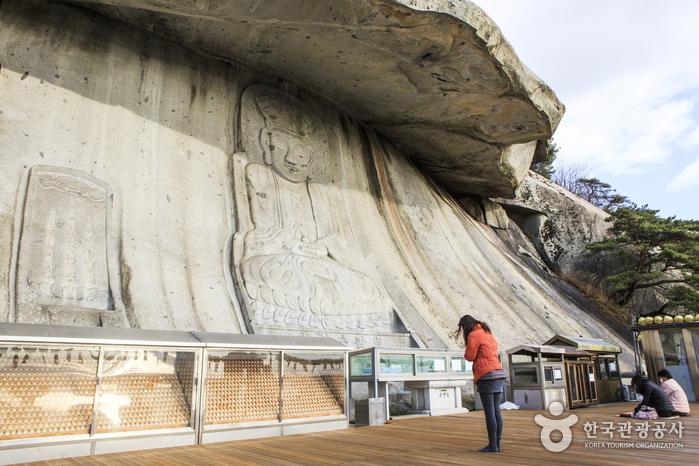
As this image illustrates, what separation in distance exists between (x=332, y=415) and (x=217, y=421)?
4.27 ft

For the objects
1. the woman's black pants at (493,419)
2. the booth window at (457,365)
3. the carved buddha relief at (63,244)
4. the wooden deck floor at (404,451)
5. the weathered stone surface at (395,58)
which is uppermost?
the weathered stone surface at (395,58)

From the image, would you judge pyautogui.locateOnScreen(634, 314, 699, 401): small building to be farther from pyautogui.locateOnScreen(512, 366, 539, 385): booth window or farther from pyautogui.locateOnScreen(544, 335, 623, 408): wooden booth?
pyautogui.locateOnScreen(512, 366, 539, 385): booth window

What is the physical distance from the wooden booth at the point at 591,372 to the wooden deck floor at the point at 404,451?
299 cm

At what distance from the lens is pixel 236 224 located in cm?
859

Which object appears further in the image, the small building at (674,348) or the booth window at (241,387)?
the small building at (674,348)

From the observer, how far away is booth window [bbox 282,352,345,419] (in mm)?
5164

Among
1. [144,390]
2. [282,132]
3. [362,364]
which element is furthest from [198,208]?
[144,390]

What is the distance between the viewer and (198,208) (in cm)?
823

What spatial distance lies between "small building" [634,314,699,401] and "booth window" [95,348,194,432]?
8272mm

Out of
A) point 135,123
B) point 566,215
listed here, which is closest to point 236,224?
point 135,123

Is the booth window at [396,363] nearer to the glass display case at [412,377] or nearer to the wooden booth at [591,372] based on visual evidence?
the glass display case at [412,377]

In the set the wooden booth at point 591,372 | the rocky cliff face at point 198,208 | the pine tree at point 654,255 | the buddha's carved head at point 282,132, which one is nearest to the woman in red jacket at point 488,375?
the rocky cliff face at point 198,208

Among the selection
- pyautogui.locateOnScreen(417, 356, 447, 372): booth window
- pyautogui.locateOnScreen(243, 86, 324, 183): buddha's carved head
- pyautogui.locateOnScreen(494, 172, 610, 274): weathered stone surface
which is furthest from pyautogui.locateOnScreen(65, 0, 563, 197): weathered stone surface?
pyautogui.locateOnScreen(494, 172, 610, 274): weathered stone surface

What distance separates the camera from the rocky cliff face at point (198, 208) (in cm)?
659
